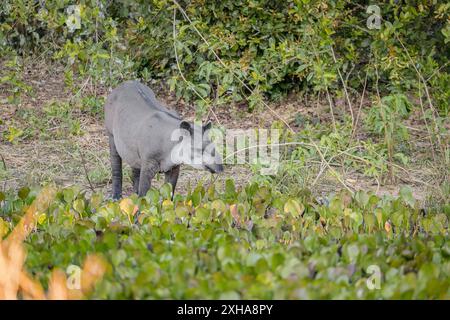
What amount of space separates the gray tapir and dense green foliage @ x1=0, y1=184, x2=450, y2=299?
70cm

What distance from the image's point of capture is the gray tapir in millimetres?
7406

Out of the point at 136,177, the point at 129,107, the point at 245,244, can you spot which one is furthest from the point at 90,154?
the point at 245,244

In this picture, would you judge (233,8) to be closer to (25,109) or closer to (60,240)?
(25,109)

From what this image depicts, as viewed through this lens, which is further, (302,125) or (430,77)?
(302,125)

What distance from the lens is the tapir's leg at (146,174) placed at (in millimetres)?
7738

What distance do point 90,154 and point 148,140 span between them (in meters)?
2.29

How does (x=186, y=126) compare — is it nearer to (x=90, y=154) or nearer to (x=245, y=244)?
(x=245, y=244)

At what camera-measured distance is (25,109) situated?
1117cm

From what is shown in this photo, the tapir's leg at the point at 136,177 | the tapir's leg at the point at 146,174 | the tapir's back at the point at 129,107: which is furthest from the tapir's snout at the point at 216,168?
the tapir's leg at the point at 136,177

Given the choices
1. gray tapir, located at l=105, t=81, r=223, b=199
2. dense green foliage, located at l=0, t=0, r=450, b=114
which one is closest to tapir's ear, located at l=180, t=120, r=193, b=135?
gray tapir, located at l=105, t=81, r=223, b=199

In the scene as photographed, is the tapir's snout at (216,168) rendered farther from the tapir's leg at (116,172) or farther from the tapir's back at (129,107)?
the tapir's leg at (116,172)

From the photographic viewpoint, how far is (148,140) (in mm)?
7781
